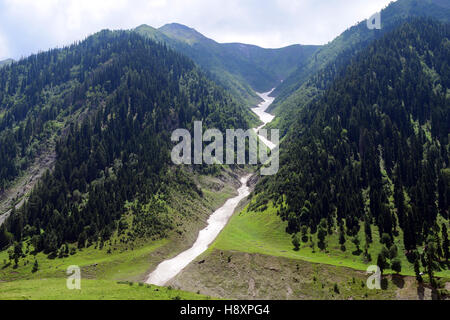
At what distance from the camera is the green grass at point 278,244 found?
332 feet

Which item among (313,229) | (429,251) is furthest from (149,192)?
(429,251)

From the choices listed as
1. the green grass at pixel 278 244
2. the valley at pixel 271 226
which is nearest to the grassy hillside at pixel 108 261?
the valley at pixel 271 226

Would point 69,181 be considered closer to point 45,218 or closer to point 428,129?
point 45,218

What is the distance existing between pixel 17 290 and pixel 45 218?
88.4 meters

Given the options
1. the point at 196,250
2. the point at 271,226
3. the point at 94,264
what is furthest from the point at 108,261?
the point at 271,226

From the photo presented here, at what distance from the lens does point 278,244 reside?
124750mm

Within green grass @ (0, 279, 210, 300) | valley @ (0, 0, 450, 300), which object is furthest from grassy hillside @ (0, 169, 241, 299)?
valley @ (0, 0, 450, 300)

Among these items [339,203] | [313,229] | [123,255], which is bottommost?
[123,255]

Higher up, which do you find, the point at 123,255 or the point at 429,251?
the point at 429,251

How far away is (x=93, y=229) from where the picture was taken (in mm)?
140625

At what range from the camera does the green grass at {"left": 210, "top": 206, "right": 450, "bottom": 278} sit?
101312 mm

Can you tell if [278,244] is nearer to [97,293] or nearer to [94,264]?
[94,264]

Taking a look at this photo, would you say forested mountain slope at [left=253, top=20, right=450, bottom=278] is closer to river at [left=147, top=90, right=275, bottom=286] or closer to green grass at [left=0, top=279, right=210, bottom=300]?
river at [left=147, top=90, right=275, bottom=286]

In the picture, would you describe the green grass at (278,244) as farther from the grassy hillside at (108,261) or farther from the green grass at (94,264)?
the green grass at (94,264)
